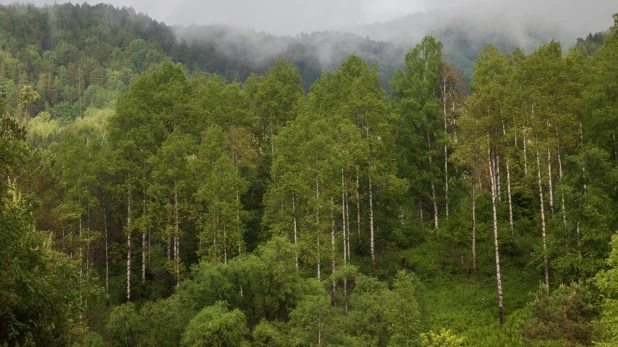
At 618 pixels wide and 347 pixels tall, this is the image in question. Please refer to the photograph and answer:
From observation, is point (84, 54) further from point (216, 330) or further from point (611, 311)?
point (611, 311)

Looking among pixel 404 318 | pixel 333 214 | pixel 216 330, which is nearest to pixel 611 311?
pixel 404 318

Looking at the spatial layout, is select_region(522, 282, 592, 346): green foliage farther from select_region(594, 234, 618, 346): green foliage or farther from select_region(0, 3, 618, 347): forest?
select_region(594, 234, 618, 346): green foliage

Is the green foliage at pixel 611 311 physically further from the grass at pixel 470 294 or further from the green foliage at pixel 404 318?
the green foliage at pixel 404 318

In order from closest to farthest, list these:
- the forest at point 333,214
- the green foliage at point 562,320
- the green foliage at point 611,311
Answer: the green foliage at point 611,311
the green foliage at point 562,320
the forest at point 333,214

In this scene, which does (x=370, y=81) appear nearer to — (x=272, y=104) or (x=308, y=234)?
(x=272, y=104)

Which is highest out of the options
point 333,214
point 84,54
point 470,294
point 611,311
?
point 84,54

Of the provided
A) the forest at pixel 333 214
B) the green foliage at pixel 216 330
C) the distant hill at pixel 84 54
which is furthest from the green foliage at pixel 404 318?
the distant hill at pixel 84 54

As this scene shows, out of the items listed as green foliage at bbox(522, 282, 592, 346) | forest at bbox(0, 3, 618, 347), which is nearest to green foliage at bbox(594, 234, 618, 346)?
forest at bbox(0, 3, 618, 347)

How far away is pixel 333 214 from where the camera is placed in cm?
2977

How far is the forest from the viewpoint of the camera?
16156 millimetres

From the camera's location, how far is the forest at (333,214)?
53.0ft

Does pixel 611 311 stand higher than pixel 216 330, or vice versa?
pixel 611 311

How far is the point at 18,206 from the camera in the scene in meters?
11.5

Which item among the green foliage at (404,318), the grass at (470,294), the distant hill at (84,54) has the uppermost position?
the distant hill at (84,54)
